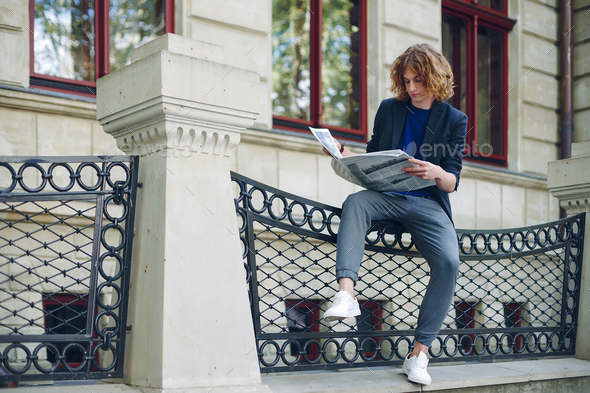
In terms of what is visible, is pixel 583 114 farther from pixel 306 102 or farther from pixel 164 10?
pixel 164 10

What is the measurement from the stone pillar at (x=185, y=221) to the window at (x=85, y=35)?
3292mm

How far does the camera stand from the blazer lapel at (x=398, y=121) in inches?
156

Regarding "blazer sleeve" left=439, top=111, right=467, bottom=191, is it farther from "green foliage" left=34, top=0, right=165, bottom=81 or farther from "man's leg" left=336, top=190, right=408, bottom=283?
"green foliage" left=34, top=0, right=165, bottom=81

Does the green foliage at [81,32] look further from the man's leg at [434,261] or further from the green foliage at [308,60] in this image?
the man's leg at [434,261]

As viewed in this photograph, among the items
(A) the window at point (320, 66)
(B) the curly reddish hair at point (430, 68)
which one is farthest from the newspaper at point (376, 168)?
(A) the window at point (320, 66)

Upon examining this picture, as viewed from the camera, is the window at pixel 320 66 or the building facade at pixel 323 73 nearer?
the building facade at pixel 323 73

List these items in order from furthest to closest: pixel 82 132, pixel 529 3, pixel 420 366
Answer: pixel 529 3 → pixel 82 132 → pixel 420 366

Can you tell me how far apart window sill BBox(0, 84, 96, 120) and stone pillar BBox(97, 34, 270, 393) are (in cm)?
280

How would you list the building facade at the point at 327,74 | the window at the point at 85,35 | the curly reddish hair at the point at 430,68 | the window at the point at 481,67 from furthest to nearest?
the window at the point at 481,67
the window at the point at 85,35
the building facade at the point at 327,74
the curly reddish hair at the point at 430,68

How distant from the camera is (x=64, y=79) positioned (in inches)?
239

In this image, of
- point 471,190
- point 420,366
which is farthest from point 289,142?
point 420,366

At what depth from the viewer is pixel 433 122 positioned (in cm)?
387

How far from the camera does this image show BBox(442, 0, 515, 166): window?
10.1 m

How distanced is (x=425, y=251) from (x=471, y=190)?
5.50 metres
